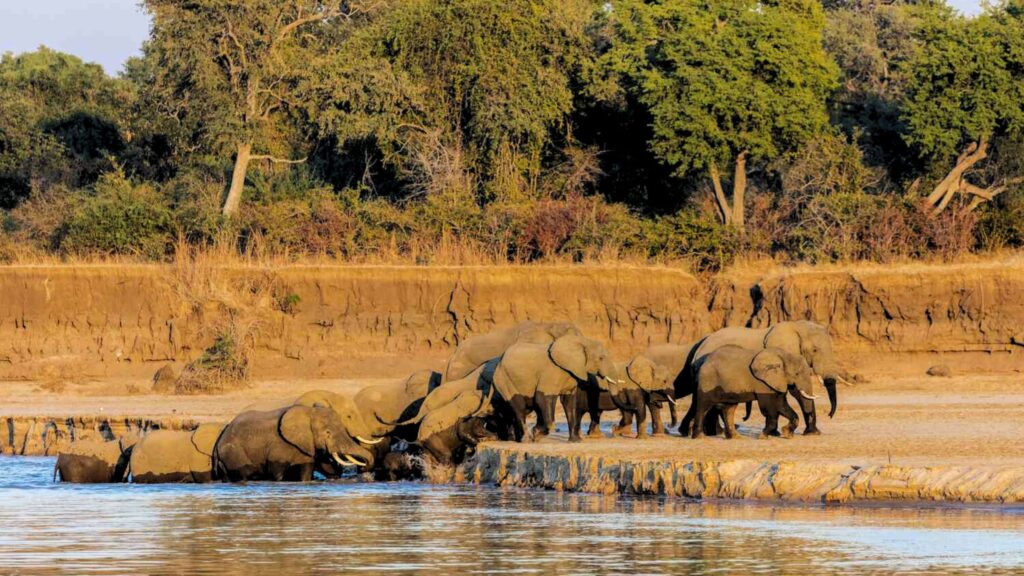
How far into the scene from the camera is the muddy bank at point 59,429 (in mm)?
25453

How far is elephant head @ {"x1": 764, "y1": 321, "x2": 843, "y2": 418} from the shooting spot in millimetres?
23562

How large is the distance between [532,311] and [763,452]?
14.7 m

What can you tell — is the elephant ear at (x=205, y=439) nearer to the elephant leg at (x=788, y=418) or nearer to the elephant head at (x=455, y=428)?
the elephant head at (x=455, y=428)

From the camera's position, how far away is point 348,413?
863 inches

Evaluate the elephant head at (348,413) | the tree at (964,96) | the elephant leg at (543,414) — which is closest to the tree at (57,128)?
the tree at (964,96)

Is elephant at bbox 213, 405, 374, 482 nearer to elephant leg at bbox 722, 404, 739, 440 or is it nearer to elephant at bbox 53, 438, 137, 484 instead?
elephant at bbox 53, 438, 137, 484

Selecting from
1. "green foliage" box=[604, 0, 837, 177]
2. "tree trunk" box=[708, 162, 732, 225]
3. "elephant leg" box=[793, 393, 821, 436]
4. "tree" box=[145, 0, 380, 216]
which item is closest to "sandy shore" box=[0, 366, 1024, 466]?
"elephant leg" box=[793, 393, 821, 436]

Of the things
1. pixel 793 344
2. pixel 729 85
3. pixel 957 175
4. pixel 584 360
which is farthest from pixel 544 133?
pixel 584 360

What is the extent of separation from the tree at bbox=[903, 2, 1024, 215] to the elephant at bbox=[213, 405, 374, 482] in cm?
2131

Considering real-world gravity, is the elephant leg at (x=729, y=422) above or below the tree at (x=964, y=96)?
below

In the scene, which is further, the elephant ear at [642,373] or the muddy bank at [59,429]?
the muddy bank at [59,429]

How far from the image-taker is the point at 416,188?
42.8 meters

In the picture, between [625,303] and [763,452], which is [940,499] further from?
[625,303]

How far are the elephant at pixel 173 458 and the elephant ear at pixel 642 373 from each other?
5228mm
